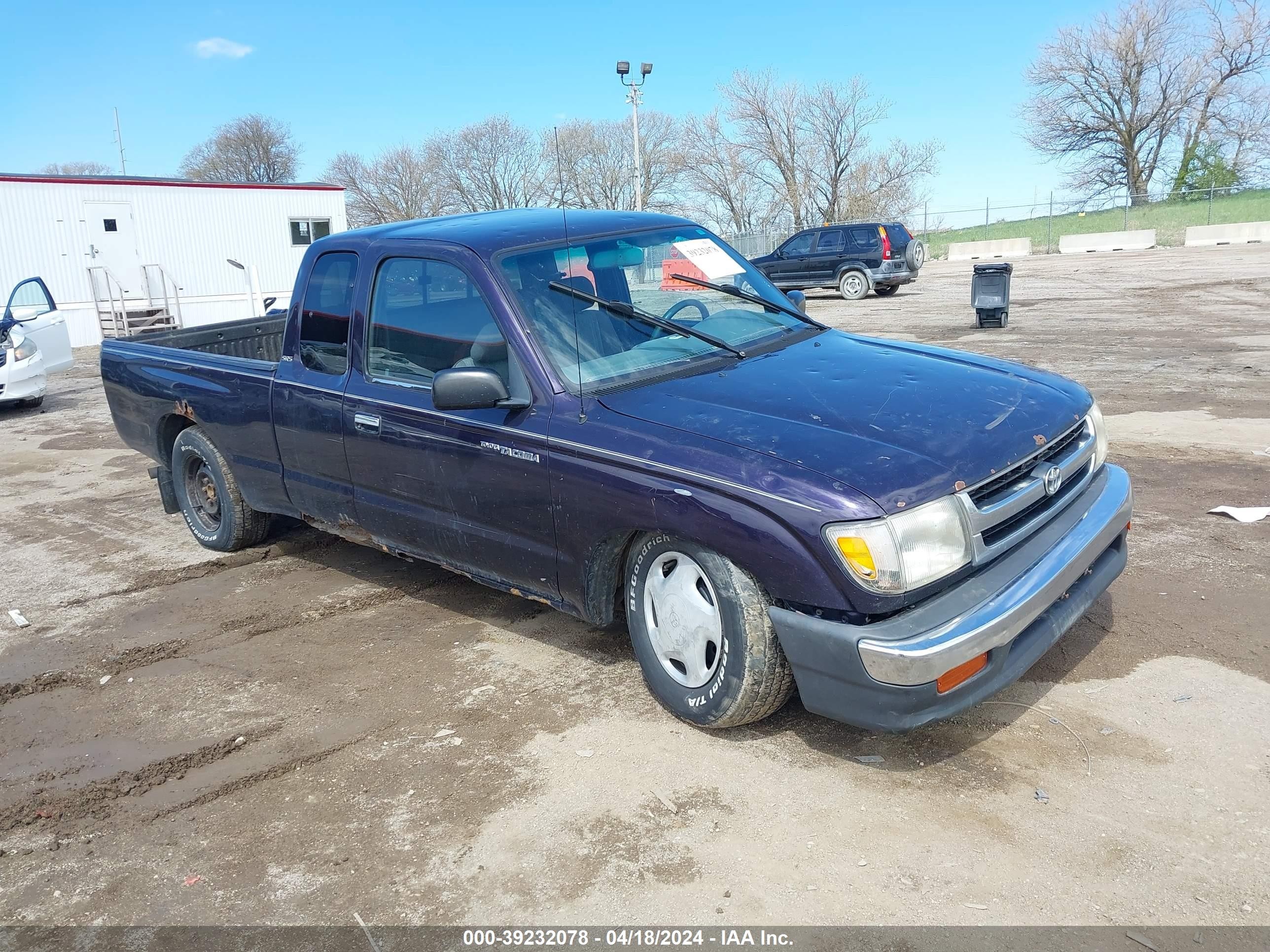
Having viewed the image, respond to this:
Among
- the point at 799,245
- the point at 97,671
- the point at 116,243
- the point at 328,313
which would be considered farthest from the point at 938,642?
the point at 116,243

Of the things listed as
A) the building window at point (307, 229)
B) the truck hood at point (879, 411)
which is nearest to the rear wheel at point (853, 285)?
the building window at point (307, 229)

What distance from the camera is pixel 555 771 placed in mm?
3598

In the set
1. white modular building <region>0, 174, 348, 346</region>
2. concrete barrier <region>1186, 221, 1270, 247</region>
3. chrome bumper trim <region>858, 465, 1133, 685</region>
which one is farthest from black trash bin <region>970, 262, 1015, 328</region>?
concrete barrier <region>1186, 221, 1270, 247</region>

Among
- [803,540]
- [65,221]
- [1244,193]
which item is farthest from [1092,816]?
[1244,193]

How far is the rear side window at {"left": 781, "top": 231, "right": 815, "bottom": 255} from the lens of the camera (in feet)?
80.4

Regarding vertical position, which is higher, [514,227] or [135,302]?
[514,227]

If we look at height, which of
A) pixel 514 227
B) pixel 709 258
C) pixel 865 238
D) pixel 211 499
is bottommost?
pixel 211 499

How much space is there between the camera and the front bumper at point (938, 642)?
10.0 feet

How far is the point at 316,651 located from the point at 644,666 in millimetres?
1819

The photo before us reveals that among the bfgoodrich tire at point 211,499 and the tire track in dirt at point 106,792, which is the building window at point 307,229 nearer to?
the bfgoodrich tire at point 211,499

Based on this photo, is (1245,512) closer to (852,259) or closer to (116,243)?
(852,259)

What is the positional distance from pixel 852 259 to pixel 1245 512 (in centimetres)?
1882

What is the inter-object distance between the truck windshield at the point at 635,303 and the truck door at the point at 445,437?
0.60 ft

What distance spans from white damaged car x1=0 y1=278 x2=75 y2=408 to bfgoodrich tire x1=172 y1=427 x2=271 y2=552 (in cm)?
745
